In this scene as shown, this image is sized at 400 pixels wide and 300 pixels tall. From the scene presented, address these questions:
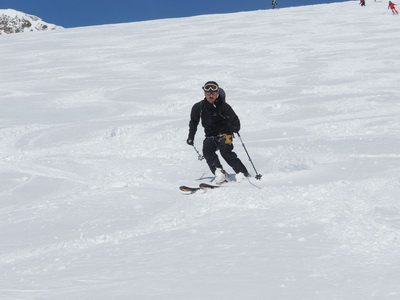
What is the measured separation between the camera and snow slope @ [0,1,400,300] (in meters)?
3.35

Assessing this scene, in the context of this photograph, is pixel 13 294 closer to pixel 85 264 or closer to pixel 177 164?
pixel 85 264

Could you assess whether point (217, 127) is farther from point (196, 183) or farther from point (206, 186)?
point (206, 186)

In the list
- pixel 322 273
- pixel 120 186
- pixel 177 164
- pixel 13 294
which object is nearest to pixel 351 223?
pixel 322 273

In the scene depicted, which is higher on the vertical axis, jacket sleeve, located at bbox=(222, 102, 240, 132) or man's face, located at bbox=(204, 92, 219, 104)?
man's face, located at bbox=(204, 92, 219, 104)

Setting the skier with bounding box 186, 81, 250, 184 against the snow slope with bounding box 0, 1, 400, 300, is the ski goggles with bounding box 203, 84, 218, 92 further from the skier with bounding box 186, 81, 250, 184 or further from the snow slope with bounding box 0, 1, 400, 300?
the snow slope with bounding box 0, 1, 400, 300

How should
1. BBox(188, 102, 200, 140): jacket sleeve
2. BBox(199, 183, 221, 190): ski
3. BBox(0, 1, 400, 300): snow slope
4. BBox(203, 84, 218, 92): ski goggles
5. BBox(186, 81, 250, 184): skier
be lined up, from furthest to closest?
BBox(188, 102, 200, 140): jacket sleeve, BBox(186, 81, 250, 184): skier, BBox(203, 84, 218, 92): ski goggles, BBox(199, 183, 221, 190): ski, BBox(0, 1, 400, 300): snow slope

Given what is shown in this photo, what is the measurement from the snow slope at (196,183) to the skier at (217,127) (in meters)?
0.41

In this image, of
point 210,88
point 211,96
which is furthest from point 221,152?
point 210,88

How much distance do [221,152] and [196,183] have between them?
54 cm

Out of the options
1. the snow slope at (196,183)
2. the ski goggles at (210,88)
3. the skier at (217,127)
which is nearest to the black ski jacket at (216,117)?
the skier at (217,127)

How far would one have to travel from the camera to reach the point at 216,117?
6.58 meters

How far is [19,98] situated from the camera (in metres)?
14.2

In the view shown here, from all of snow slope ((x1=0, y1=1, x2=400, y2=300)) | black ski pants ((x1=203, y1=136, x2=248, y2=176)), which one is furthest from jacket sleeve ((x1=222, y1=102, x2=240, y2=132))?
snow slope ((x1=0, y1=1, x2=400, y2=300))

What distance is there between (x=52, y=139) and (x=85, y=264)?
654cm
